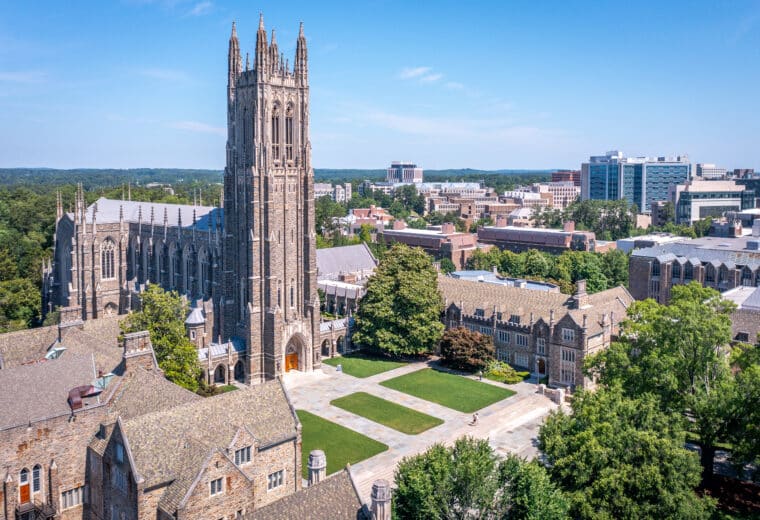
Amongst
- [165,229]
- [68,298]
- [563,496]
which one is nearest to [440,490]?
[563,496]

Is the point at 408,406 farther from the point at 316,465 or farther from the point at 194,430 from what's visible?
the point at 194,430

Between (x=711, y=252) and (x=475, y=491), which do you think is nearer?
(x=475, y=491)

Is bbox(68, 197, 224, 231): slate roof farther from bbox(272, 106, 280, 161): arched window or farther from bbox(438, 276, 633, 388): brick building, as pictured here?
bbox(438, 276, 633, 388): brick building

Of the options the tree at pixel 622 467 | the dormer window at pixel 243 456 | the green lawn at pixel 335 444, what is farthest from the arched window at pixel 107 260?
the tree at pixel 622 467

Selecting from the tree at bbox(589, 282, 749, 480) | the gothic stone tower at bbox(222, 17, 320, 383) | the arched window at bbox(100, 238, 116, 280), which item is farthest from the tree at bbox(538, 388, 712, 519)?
the arched window at bbox(100, 238, 116, 280)

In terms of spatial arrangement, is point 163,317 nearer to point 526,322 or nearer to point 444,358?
point 444,358

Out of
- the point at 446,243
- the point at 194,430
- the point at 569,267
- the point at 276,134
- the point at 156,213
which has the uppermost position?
the point at 276,134

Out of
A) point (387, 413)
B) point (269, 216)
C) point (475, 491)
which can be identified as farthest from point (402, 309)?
point (475, 491)

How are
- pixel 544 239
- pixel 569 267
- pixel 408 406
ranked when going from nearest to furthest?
pixel 408 406
pixel 569 267
pixel 544 239

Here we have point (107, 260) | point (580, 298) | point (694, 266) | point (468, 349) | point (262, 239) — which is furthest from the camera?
point (694, 266)
